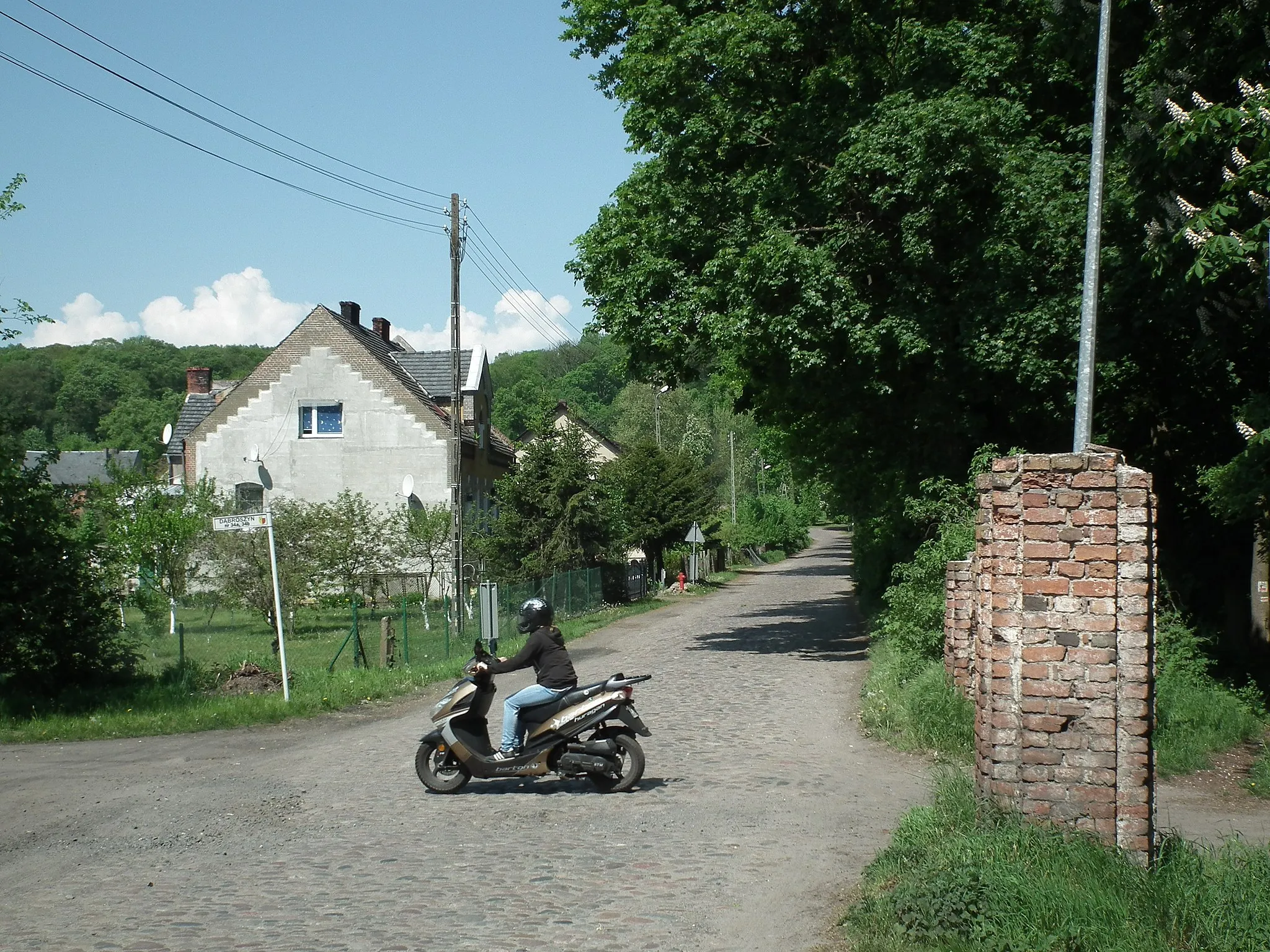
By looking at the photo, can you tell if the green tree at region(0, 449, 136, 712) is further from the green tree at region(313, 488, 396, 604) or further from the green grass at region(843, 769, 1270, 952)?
the green grass at region(843, 769, 1270, 952)

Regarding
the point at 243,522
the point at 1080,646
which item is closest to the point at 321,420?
the point at 243,522

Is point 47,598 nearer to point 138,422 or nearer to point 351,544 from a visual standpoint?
point 351,544

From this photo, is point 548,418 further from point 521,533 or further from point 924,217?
point 924,217

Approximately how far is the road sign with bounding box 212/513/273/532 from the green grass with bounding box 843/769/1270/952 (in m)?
11.9

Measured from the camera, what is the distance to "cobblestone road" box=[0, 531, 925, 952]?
652 cm

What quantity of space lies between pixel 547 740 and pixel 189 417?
40958 mm

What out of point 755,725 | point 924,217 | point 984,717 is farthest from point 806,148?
point 984,717

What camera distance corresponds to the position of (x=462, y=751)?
1032cm

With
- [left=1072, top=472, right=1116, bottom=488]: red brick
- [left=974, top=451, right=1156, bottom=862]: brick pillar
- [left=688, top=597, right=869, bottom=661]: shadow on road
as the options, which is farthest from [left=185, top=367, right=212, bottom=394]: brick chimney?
[left=1072, top=472, right=1116, bottom=488]: red brick

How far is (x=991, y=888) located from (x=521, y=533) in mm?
27368

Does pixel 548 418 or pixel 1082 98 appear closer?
pixel 1082 98

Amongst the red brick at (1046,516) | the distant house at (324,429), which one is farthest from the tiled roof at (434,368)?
the red brick at (1046,516)

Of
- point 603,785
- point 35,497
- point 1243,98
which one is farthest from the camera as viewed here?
point 35,497

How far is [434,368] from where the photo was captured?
4450 cm
